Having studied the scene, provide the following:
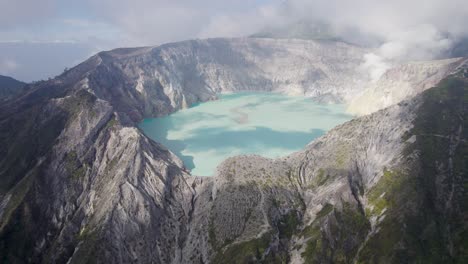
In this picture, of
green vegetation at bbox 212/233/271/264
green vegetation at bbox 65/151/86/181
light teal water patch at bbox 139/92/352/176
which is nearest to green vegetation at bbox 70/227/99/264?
green vegetation at bbox 65/151/86/181

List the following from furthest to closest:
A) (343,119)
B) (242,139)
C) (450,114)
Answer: (343,119) → (242,139) → (450,114)

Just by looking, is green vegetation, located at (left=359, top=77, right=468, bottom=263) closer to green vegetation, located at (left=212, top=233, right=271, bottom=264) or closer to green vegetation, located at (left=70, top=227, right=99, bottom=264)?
green vegetation, located at (left=212, top=233, right=271, bottom=264)

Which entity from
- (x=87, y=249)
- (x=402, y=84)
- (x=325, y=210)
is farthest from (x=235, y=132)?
(x=87, y=249)

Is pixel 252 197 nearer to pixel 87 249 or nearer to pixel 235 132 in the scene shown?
pixel 87 249

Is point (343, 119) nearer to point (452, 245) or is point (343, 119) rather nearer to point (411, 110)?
point (411, 110)

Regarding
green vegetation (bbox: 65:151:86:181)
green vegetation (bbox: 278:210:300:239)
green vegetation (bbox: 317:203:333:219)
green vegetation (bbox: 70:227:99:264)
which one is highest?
green vegetation (bbox: 65:151:86:181)

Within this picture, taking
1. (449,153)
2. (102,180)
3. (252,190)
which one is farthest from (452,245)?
(102,180)

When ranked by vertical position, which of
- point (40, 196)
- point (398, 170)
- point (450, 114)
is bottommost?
point (40, 196)
